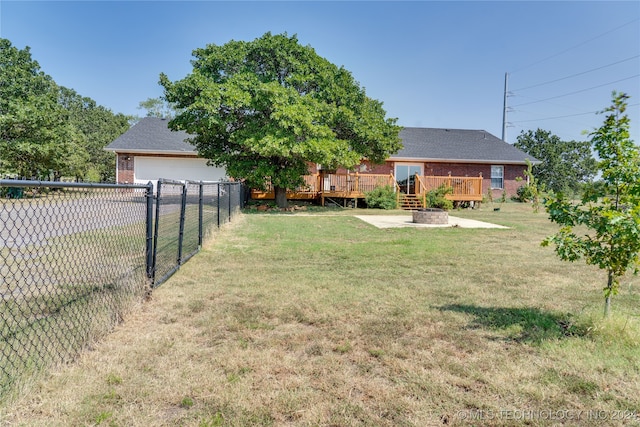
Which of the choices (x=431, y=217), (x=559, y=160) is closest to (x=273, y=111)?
(x=431, y=217)

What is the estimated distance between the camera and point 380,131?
16.8 meters

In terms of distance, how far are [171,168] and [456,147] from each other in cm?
1882

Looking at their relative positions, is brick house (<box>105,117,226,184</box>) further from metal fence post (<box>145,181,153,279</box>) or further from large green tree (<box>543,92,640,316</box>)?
large green tree (<box>543,92,640,316</box>)

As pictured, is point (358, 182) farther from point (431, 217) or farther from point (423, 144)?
point (423, 144)

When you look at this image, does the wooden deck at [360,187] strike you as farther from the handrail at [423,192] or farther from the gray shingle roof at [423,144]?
the gray shingle roof at [423,144]

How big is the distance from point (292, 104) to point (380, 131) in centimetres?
463

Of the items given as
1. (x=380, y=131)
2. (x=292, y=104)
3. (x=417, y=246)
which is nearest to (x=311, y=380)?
(x=417, y=246)

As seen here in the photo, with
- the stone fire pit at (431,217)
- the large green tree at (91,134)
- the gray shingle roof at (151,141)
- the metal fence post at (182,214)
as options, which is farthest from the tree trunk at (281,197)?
the metal fence post at (182,214)

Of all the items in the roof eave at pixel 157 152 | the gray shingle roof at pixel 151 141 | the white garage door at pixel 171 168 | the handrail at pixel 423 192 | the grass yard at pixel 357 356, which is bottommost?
the grass yard at pixel 357 356

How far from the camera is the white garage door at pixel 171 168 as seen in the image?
21.9m

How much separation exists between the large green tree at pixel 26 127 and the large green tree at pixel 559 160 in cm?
3285

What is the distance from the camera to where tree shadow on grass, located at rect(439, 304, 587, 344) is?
124 inches

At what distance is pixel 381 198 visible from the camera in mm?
17875

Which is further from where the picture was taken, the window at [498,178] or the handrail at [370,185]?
the window at [498,178]
